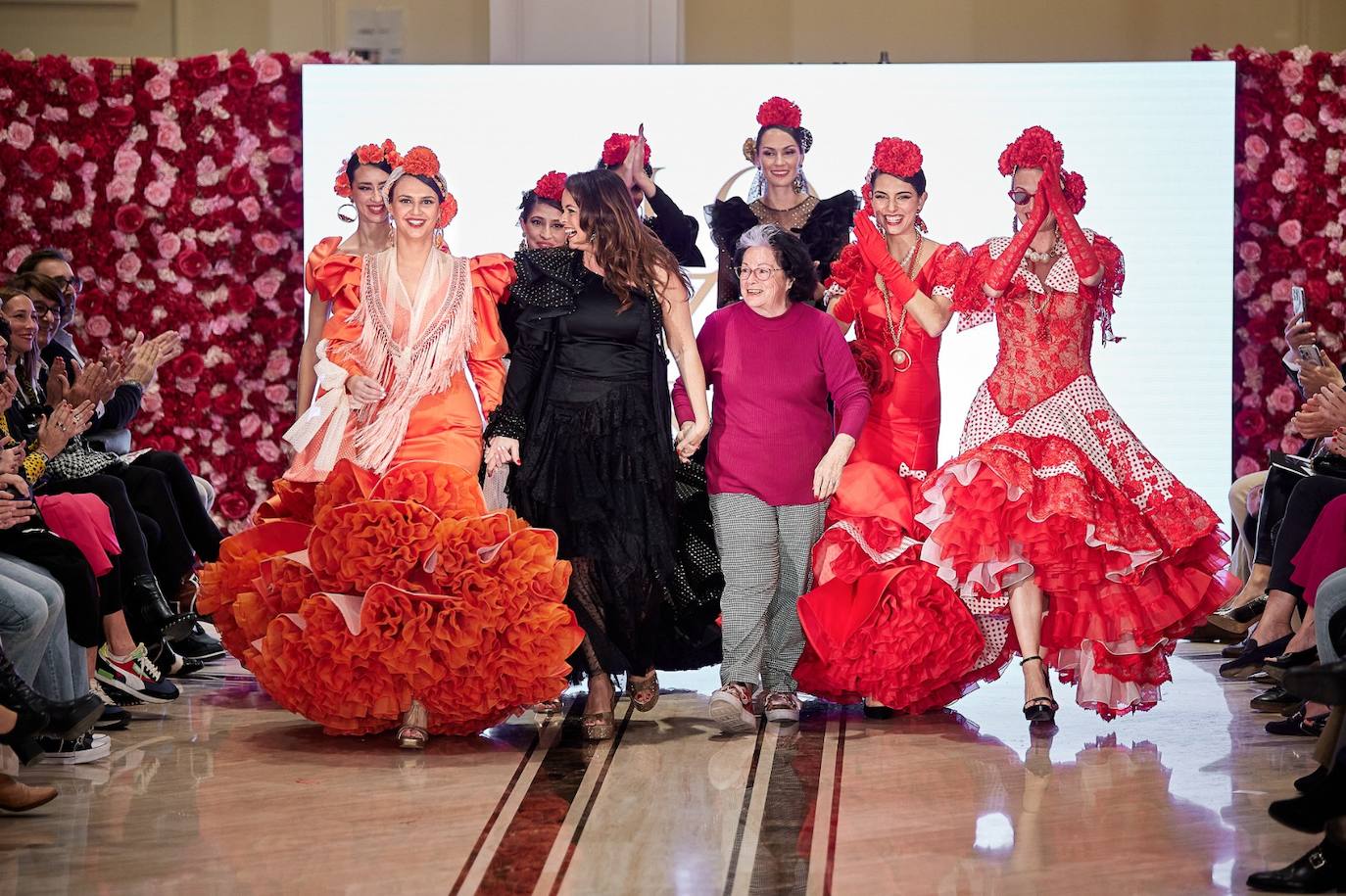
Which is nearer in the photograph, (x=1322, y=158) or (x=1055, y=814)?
(x=1055, y=814)

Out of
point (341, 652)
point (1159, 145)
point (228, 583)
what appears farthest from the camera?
point (1159, 145)

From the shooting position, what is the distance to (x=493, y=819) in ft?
12.2

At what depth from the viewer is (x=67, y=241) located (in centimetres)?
750

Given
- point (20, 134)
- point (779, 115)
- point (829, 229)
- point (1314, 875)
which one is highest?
point (20, 134)

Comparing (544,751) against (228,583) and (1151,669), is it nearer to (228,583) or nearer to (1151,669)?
(228,583)

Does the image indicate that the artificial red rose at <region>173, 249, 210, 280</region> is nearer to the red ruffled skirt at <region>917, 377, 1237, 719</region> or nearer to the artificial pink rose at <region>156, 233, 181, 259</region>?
the artificial pink rose at <region>156, 233, 181, 259</region>

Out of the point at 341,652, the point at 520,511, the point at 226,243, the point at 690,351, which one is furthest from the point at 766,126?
the point at 226,243

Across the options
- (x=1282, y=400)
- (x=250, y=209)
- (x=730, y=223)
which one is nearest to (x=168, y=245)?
(x=250, y=209)

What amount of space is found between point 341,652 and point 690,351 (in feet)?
4.33

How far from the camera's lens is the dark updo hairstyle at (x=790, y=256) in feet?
15.8

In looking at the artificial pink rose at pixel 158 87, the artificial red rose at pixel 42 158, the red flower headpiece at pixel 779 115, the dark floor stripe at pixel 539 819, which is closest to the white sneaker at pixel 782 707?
the dark floor stripe at pixel 539 819

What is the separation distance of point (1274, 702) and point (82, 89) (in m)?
5.72

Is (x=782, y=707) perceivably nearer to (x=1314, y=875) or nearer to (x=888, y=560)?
(x=888, y=560)

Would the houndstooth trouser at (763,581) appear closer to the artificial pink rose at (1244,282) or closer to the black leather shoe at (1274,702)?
the black leather shoe at (1274,702)
